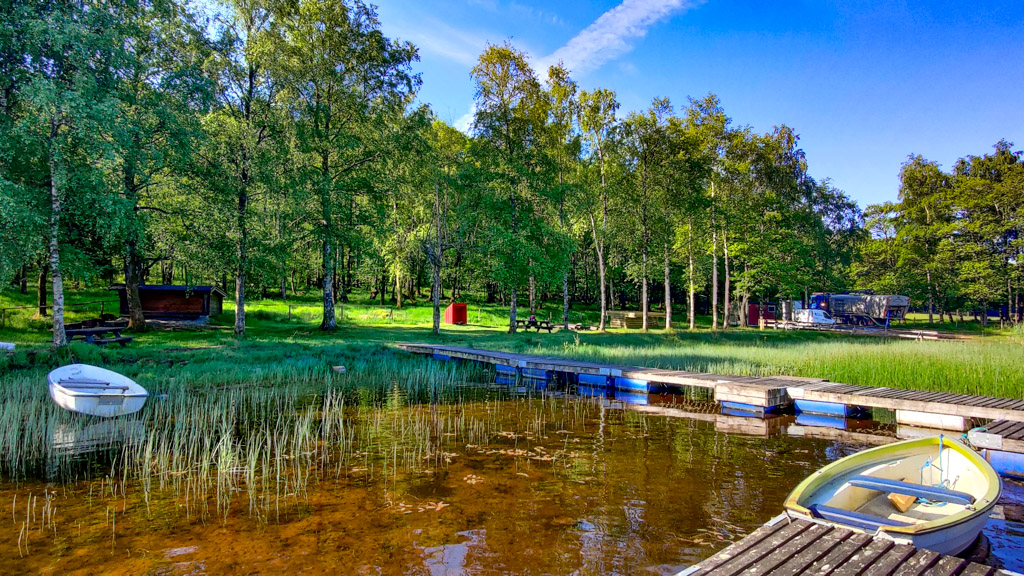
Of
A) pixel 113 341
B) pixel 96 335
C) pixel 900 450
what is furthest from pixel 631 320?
pixel 900 450

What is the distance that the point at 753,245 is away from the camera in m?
34.7

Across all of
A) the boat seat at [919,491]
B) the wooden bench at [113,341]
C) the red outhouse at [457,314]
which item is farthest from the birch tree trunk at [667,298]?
the boat seat at [919,491]

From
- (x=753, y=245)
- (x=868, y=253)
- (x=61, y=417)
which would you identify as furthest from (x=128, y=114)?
(x=868, y=253)

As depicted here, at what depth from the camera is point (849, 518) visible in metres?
4.59

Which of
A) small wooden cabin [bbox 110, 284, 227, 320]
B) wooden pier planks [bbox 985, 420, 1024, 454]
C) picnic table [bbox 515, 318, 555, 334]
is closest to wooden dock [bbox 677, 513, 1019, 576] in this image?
wooden pier planks [bbox 985, 420, 1024, 454]

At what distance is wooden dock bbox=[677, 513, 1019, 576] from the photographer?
3771 millimetres

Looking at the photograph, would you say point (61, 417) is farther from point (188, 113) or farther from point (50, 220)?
point (188, 113)

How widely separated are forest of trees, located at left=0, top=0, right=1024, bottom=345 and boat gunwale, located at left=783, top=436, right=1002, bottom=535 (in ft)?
57.1

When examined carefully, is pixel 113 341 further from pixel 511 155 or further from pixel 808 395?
pixel 808 395

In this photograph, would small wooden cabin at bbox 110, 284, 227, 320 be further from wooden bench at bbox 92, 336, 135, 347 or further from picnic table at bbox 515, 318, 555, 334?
picnic table at bbox 515, 318, 555, 334

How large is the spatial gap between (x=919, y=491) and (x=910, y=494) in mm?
104

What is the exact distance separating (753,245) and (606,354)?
20755 millimetres

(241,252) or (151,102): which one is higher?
(151,102)

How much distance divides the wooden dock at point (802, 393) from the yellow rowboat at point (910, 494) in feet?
11.7
